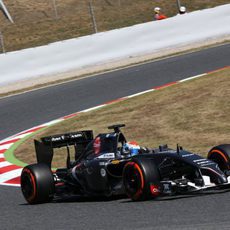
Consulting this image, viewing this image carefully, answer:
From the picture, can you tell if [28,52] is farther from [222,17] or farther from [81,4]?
[81,4]

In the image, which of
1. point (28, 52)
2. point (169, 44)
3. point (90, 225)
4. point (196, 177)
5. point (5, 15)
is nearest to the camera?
point (90, 225)

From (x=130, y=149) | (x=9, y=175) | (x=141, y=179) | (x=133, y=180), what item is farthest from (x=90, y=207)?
(x=9, y=175)

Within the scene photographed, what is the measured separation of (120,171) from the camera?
361 inches

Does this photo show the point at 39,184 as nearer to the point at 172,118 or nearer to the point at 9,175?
the point at 9,175

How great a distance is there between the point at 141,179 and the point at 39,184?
1.58m

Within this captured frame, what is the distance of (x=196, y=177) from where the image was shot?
845 cm

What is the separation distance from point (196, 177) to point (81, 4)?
28.6 m

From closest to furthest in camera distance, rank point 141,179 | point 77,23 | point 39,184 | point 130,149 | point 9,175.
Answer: point 141,179 < point 130,149 < point 39,184 < point 9,175 < point 77,23

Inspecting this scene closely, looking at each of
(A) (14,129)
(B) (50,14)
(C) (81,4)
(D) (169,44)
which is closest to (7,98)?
(A) (14,129)

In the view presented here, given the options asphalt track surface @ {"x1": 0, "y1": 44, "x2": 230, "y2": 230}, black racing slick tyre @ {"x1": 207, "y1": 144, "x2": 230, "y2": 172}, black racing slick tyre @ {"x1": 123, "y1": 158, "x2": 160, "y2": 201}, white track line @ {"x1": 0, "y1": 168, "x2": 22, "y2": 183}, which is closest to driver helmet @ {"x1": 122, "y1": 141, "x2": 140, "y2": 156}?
asphalt track surface @ {"x1": 0, "y1": 44, "x2": 230, "y2": 230}

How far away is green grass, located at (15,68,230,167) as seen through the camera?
518 inches

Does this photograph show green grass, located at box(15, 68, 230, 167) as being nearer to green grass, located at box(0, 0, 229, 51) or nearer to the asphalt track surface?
the asphalt track surface

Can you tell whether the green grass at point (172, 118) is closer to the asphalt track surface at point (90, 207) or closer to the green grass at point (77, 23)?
the asphalt track surface at point (90, 207)

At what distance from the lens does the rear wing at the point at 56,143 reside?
395 inches
